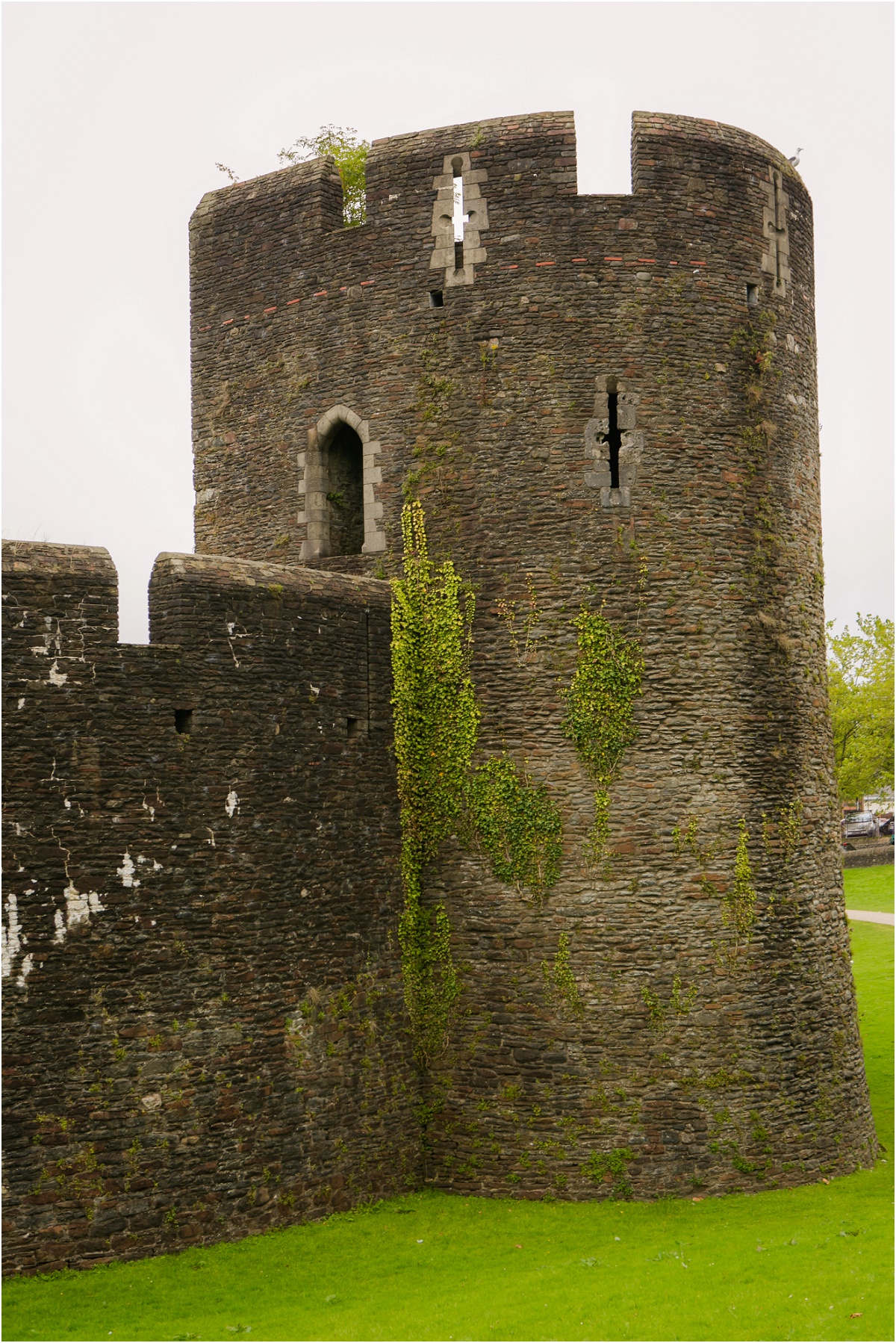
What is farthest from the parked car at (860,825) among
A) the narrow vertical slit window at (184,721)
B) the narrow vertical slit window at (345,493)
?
the narrow vertical slit window at (184,721)

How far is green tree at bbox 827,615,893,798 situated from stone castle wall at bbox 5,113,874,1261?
26.2m

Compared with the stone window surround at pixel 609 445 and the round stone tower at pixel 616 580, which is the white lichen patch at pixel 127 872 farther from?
the stone window surround at pixel 609 445

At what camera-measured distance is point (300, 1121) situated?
12281mm

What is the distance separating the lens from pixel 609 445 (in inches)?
550

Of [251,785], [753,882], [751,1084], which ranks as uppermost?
[251,785]

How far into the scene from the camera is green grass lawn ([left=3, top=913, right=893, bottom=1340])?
9.75 metres

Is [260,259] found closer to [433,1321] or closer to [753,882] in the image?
[753,882]

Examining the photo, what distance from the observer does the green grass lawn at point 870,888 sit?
121ft

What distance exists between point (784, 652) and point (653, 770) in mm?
2065

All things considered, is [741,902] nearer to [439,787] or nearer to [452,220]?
[439,787]

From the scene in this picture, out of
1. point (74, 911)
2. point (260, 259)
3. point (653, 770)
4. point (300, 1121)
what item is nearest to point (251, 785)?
point (74, 911)

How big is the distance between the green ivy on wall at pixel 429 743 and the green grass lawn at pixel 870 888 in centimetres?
2364

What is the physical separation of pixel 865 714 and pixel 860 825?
1307cm

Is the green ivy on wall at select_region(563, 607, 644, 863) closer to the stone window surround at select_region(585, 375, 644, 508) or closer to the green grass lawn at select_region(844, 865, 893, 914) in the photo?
the stone window surround at select_region(585, 375, 644, 508)
